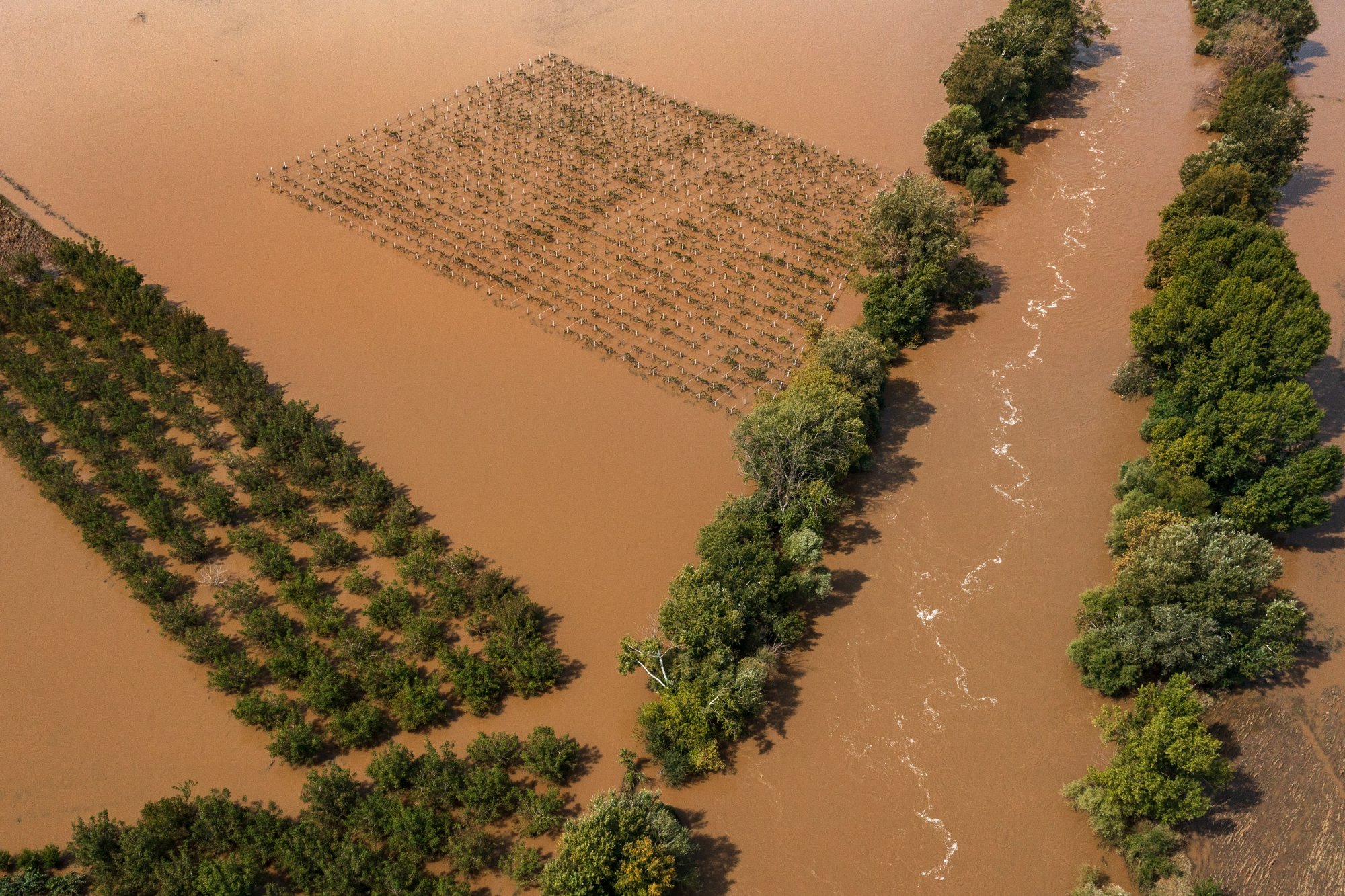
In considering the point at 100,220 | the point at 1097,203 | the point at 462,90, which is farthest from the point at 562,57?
the point at 1097,203

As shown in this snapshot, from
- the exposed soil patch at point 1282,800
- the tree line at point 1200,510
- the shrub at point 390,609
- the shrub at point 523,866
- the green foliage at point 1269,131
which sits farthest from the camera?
the green foliage at point 1269,131

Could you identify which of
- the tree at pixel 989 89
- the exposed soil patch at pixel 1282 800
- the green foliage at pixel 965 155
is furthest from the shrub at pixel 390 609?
the tree at pixel 989 89

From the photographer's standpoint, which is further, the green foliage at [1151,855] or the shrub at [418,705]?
the shrub at [418,705]

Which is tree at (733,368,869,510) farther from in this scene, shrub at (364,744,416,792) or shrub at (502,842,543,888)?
shrub at (364,744,416,792)

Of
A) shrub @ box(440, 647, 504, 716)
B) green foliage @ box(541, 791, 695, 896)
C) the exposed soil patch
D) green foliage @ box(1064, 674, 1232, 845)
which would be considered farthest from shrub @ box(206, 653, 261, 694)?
the exposed soil patch

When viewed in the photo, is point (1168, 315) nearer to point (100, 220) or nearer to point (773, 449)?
point (773, 449)

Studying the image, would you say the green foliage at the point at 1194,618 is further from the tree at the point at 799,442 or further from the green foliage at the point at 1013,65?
the green foliage at the point at 1013,65

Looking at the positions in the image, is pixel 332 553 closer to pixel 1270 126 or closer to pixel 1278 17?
pixel 1270 126

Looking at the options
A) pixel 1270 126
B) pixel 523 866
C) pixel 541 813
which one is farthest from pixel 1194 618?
pixel 1270 126
